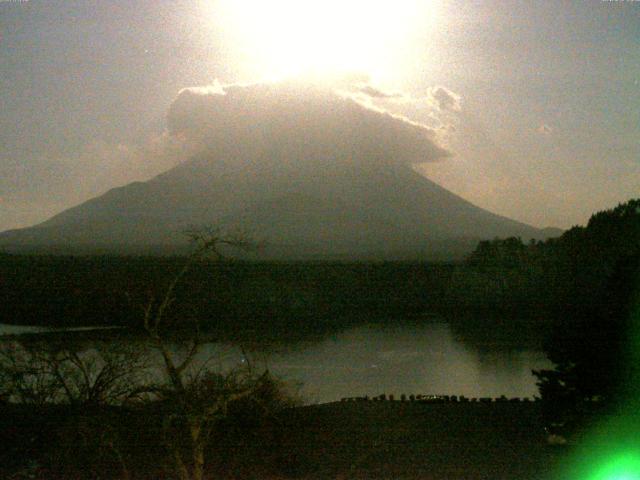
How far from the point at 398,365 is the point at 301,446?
10.8m

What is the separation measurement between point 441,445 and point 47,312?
1147cm

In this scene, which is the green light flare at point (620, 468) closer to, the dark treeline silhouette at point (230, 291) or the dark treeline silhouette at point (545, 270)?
the dark treeline silhouette at point (230, 291)

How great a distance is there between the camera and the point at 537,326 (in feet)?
71.8

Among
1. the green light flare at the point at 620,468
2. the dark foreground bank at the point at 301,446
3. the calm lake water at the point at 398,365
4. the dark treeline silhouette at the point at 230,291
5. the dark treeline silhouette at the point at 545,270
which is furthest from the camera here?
the dark treeline silhouette at the point at 545,270

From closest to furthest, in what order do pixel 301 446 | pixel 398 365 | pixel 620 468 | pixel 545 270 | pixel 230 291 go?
pixel 620 468
pixel 301 446
pixel 398 365
pixel 230 291
pixel 545 270

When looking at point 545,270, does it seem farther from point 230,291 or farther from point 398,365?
point 230,291

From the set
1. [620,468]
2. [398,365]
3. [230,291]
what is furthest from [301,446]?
[230,291]

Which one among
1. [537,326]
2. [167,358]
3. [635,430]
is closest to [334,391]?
[635,430]

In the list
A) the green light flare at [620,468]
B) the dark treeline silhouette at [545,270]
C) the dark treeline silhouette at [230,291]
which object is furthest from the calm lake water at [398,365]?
the green light flare at [620,468]

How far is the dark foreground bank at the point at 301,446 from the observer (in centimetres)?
492

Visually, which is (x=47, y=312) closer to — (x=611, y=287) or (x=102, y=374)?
(x=102, y=374)

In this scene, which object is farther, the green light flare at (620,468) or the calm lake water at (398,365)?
the calm lake water at (398,365)

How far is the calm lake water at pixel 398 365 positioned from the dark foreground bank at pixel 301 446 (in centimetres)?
482

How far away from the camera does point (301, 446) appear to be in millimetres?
5719
